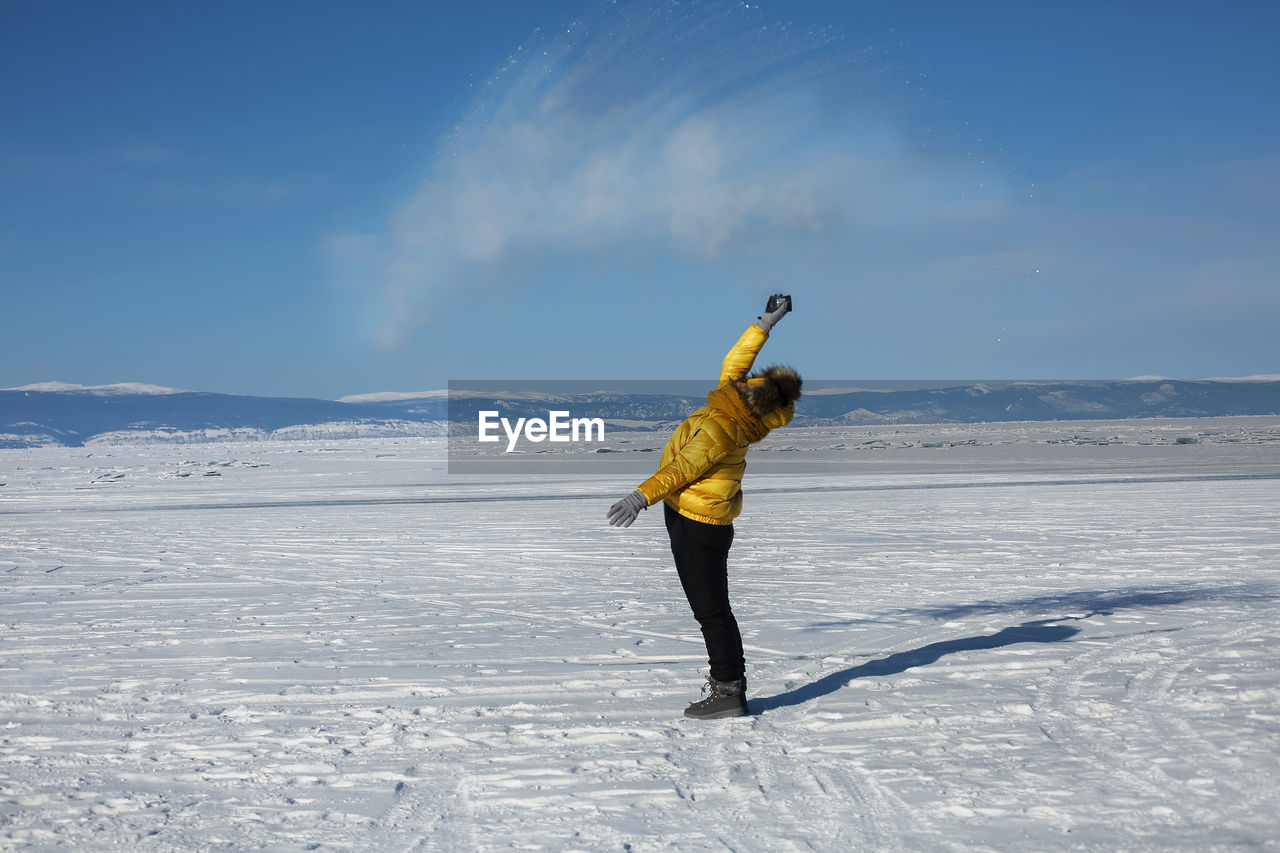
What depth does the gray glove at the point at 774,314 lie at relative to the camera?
4.61 m

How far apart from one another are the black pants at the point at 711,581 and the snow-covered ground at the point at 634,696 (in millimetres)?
317

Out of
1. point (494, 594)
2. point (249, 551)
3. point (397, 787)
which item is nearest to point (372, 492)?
point (249, 551)

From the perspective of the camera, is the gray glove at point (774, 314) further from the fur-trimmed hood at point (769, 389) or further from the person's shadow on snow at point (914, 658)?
the person's shadow on snow at point (914, 658)

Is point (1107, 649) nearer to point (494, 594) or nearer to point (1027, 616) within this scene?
point (1027, 616)

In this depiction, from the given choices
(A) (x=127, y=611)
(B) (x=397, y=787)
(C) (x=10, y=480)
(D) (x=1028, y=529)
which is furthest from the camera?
(C) (x=10, y=480)

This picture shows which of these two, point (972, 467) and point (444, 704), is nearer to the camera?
point (444, 704)

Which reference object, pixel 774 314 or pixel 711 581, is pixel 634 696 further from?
pixel 774 314

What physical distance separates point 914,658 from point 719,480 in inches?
86.9

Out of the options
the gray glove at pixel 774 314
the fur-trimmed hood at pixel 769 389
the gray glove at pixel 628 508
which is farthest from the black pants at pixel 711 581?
the gray glove at pixel 774 314

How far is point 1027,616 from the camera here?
23.4 feet

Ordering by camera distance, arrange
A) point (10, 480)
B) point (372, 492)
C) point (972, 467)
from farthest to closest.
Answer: point (10, 480) < point (972, 467) < point (372, 492)

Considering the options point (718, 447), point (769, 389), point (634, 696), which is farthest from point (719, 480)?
point (634, 696)

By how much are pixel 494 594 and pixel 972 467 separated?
22.6m

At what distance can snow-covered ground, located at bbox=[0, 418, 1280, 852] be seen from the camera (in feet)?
11.7
